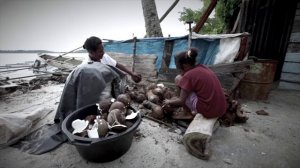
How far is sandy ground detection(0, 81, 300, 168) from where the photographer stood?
2.05m

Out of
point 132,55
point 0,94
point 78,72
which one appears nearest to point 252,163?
point 78,72

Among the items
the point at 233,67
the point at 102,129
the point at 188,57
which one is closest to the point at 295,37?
the point at 233,67

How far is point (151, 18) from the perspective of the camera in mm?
6645

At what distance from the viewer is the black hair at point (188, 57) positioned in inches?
94.0

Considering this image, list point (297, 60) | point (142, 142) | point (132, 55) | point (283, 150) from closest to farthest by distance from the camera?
point (283, 150) < point (142, 142) < point (297, 60) < point (132, 55)

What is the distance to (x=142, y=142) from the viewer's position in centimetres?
248

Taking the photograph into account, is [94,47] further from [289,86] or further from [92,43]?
[289,86]

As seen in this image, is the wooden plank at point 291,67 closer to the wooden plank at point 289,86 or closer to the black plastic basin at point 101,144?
the wooden plank at point 289,86

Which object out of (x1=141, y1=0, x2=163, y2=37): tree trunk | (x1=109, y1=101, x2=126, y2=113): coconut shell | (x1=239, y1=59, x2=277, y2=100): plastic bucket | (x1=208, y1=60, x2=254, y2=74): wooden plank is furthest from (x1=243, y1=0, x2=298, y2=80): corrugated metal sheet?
(x1=109, y1=101, x2=126, y2=113): coconut shell

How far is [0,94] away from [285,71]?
26.7 feet

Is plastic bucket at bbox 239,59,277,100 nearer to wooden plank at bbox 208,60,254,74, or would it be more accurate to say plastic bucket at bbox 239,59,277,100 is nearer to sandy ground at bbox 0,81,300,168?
wooden plank at bbox 208,60,254,74

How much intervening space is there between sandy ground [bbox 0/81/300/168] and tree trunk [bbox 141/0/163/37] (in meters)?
4.49

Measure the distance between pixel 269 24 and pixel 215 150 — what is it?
5.35 metres

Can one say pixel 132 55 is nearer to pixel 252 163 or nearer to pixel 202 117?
pixel 202 117
